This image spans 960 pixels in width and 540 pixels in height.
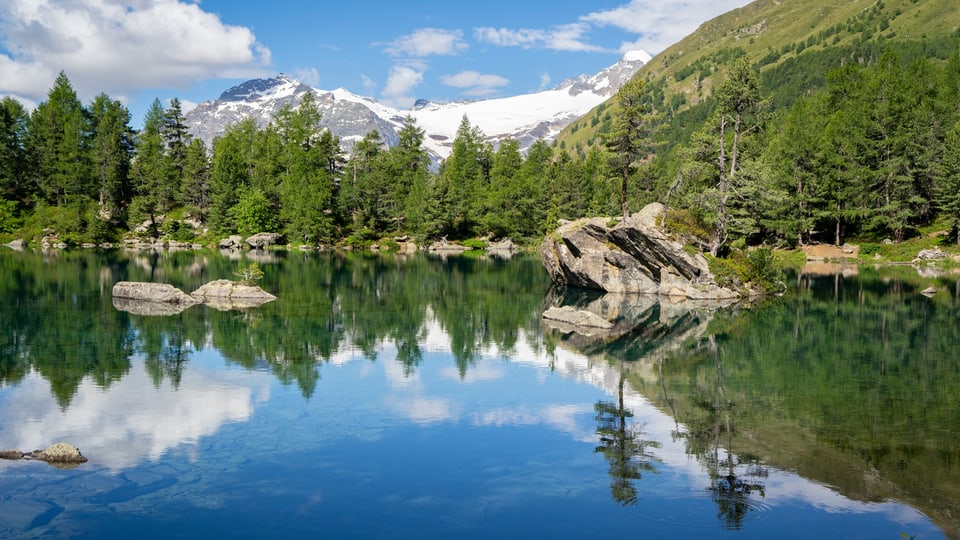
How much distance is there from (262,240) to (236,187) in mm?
15817

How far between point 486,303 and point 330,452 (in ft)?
109

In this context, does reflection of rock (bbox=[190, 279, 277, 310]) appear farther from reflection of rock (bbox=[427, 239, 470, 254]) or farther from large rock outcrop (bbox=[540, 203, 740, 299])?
reflection of rock (bbox=[427, 239, 470, 254])

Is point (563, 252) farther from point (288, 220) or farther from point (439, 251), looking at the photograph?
point (288, 220)

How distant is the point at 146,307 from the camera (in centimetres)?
4541

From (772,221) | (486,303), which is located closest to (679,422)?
(486,303)

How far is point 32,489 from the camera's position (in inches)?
622

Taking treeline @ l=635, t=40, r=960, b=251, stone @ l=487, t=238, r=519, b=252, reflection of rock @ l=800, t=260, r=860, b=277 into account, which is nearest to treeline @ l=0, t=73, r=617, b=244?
stone @ l=487, t=238, r=519, b=252

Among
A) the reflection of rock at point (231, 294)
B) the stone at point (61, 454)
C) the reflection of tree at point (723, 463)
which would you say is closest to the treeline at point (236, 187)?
the reflection of rock at point (231, 294)

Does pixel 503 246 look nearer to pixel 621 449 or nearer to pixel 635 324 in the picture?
pixel 635 324

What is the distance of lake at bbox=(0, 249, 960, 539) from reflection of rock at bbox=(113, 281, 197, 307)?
4.04m

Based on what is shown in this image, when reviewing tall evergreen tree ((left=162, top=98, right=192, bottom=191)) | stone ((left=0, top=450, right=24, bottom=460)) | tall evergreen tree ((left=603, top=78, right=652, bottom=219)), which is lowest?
stone ((left=0, top=450, right=24, bottom=460))

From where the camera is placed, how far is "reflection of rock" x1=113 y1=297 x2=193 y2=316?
43438 mm

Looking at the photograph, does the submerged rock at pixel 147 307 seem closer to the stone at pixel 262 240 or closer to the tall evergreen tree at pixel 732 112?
the tall evergreen tree at pixel 732 112

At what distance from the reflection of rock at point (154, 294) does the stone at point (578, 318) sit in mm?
24784
